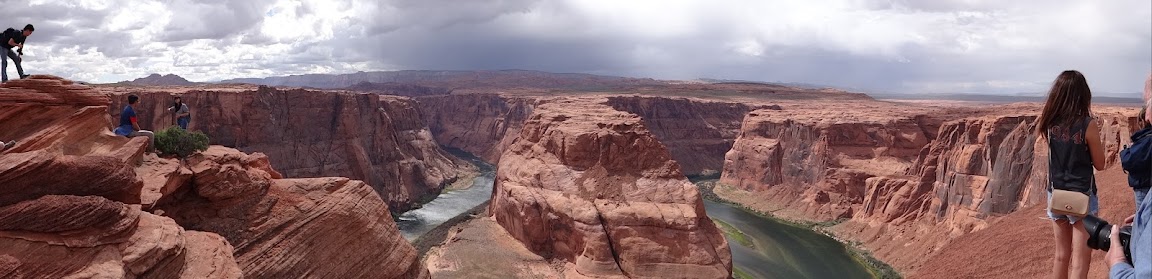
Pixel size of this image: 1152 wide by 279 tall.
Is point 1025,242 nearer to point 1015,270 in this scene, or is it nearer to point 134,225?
point 1015,270

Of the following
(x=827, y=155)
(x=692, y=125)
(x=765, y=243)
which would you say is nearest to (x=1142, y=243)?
(x=765, y=243)

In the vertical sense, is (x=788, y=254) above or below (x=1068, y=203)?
below

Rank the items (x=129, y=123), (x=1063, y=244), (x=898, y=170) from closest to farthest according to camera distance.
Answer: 1. (x=1063, y=244)
2. (x=129, y=123)
3. (x=898, y=170)

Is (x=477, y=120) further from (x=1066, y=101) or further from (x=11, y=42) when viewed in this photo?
(x=1066, y=101)

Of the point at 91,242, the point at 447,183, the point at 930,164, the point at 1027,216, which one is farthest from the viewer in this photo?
the point at 447,183

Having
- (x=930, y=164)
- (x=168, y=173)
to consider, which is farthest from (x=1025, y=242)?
(x=930, y=164)

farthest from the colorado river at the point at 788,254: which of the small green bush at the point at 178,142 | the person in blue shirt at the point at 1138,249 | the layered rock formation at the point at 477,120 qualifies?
the layered rock formation at the point at 477,120

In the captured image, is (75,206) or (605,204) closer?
(75,206)

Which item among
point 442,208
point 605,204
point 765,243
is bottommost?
point 442,208
